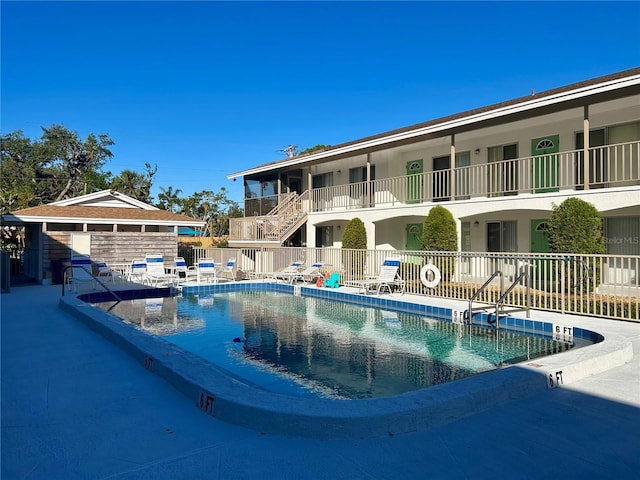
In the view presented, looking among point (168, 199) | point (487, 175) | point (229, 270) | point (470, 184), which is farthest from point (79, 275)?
point (168, 199)

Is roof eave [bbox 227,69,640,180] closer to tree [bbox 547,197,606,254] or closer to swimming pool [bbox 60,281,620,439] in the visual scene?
tree [bbox 547,197,606,254]

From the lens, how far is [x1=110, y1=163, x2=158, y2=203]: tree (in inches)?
1786

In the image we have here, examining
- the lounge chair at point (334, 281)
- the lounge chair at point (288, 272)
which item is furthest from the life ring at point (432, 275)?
the lounge chair at point (288, 272)

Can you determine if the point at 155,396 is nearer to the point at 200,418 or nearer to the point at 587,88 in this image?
the point at 200,418

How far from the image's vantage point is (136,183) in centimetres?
4650

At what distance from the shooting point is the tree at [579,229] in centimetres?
1188

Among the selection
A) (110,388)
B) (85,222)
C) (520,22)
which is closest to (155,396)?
(110,388)

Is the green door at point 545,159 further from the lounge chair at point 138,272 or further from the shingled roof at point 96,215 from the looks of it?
the shingled roof at point 96,215

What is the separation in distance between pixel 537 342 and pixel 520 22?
1383 centimetres

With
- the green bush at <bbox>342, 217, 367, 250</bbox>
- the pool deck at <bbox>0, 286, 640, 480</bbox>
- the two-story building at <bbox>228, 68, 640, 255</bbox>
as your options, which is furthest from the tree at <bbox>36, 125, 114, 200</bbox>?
the pool deck at <bbox>0, 286, 640, 480</bbox>

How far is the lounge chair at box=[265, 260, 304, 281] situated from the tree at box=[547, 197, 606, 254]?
31.3ft

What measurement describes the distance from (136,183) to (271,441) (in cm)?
4715

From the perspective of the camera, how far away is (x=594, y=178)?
13828 mm

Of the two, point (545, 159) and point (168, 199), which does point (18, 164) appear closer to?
point (168, 199)
